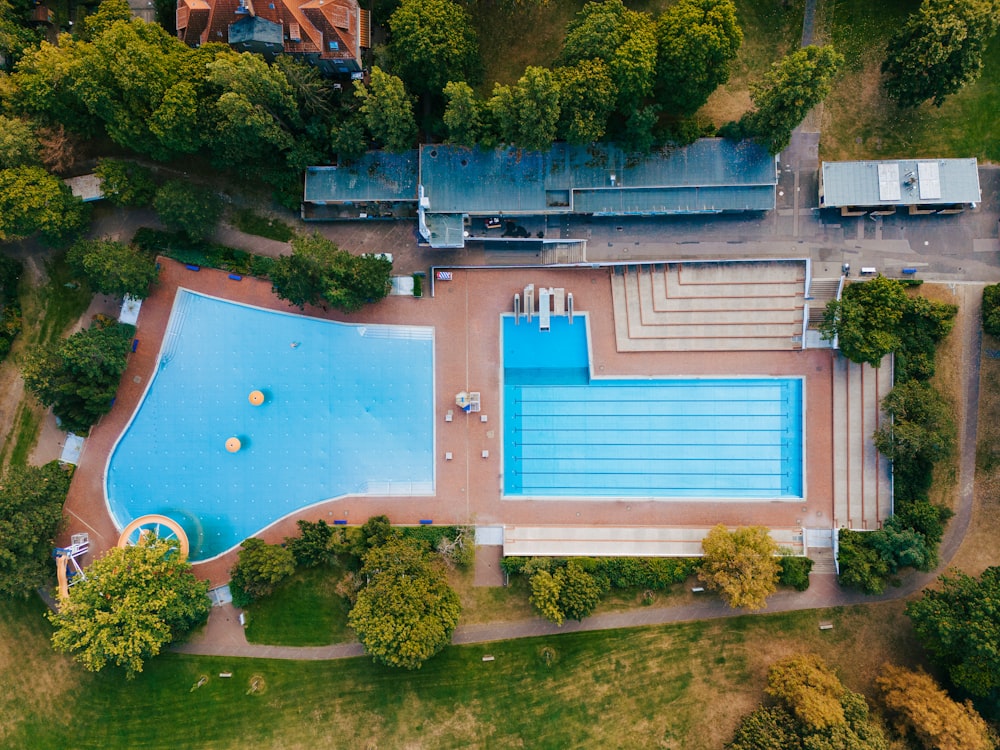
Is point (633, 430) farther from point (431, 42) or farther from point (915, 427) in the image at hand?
point (431, 42)

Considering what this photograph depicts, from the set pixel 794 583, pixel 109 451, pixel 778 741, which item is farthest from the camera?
pixel 109 451

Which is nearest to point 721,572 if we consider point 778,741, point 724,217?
point 778,741

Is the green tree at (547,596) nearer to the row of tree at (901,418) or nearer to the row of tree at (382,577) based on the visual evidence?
the row of tree at (382,577)

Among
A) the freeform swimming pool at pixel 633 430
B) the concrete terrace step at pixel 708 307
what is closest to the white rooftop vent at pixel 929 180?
the concrete terrace step at pixel 708 307

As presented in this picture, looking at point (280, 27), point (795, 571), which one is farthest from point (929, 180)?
point (280, 27)

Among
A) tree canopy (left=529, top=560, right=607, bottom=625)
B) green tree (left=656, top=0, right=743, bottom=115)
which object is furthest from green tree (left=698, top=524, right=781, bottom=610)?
green tree (left=656, top=0, right=743, bottom=115)

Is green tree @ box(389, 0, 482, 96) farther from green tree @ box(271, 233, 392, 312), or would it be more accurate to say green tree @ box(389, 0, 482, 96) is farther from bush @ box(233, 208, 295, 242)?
bush @ box(233, 208, 295, 242)

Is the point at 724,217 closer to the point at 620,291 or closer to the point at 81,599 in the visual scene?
the point at 620,291
